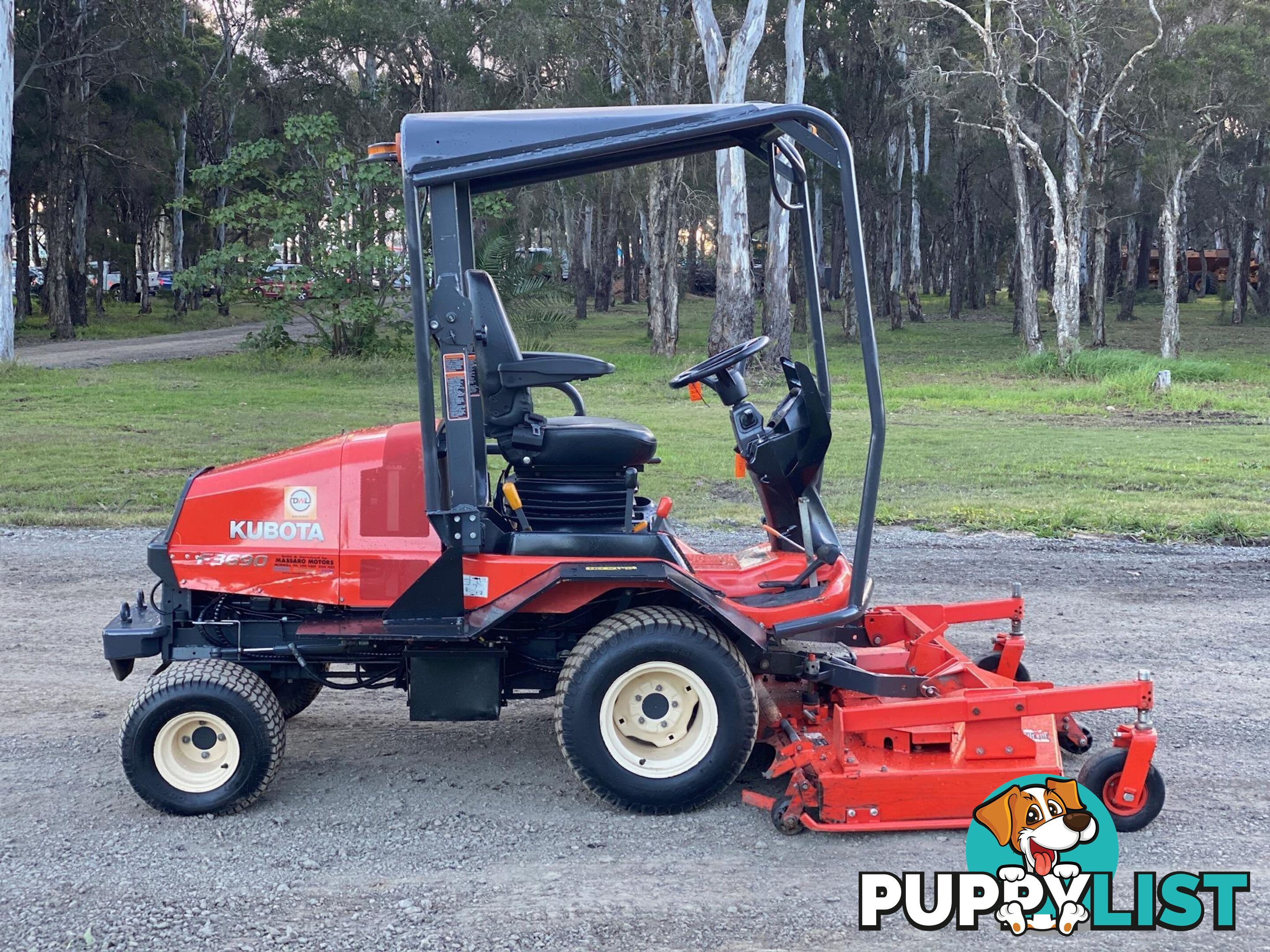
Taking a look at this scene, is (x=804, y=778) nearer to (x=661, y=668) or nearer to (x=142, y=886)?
(x=661, y=668)

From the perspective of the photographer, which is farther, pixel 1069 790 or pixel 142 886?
pixel 1069 790

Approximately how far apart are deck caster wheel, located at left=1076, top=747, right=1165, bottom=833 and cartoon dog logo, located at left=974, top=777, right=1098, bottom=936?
0.14 meters

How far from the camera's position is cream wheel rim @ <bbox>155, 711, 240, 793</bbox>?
4742 mm

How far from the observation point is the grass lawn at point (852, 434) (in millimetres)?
10617

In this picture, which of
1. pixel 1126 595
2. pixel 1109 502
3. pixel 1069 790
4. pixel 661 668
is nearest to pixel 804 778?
pixel 661 668

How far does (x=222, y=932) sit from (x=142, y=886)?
1.61 ft

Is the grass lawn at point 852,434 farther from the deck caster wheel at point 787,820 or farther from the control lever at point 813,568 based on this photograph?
the deck caster wheel at point 787,820

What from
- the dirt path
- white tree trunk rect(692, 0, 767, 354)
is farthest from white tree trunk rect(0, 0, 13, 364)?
white tree trunk rect(692, 0, 767, 354)

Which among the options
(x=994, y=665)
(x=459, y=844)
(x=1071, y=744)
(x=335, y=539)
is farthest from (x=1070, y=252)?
(x=459, y=844)

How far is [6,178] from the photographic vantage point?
71.7ft

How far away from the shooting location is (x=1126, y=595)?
8086 millimetres

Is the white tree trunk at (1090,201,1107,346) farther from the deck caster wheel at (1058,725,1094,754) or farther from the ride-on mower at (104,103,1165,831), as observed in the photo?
the ride-on mower at (104,103,1165,831)

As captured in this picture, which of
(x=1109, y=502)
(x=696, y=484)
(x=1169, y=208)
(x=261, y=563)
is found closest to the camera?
(x=261, y=563)

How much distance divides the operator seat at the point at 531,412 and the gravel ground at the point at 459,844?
4.46ft
